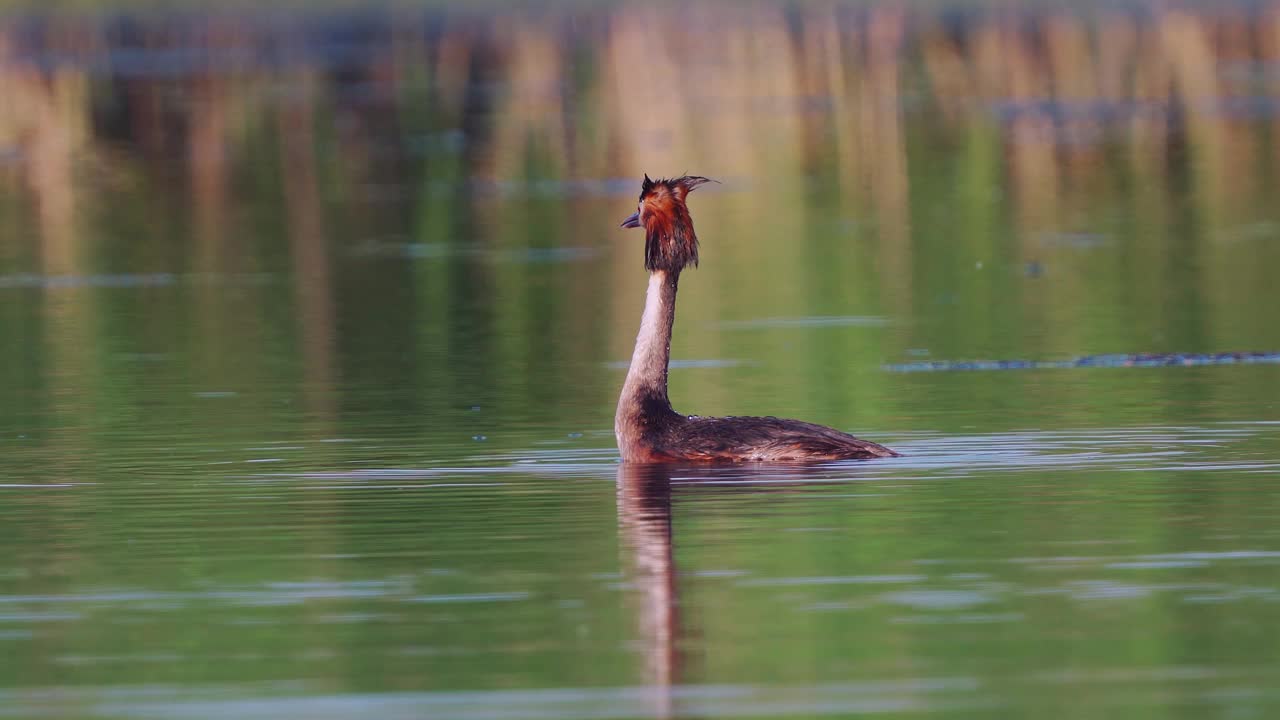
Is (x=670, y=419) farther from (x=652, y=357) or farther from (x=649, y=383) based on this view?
(x=652, y=357)

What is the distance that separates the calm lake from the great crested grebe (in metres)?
0.14

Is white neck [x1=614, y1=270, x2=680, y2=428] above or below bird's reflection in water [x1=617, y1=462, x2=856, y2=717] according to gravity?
above

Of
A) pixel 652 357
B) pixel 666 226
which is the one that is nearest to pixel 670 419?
pixel 652 357

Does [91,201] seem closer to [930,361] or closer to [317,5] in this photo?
[930,361]

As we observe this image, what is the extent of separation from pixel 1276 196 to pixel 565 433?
19585 millimetres

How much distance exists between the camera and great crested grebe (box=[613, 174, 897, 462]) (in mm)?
14305

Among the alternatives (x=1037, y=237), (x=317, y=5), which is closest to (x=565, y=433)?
(x=1037, y=237)

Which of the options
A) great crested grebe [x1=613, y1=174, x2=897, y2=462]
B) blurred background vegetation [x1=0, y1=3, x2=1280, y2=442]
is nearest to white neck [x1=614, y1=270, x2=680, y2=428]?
great crested grebe [x1=613, y1=174, x2=897, y2=462]

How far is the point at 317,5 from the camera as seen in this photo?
310 feet

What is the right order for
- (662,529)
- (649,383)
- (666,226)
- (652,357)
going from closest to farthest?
1. (662,529)
2. (649,383)
3. (652,357)
4. (666,226)

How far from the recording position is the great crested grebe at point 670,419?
14305 mm

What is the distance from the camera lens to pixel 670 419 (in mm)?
14719

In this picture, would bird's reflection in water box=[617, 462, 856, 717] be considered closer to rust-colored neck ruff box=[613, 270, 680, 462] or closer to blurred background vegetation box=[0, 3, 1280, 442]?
rust-colored neck ruff box=[613, 270, 680, 462]

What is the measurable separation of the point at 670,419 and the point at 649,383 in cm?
27
